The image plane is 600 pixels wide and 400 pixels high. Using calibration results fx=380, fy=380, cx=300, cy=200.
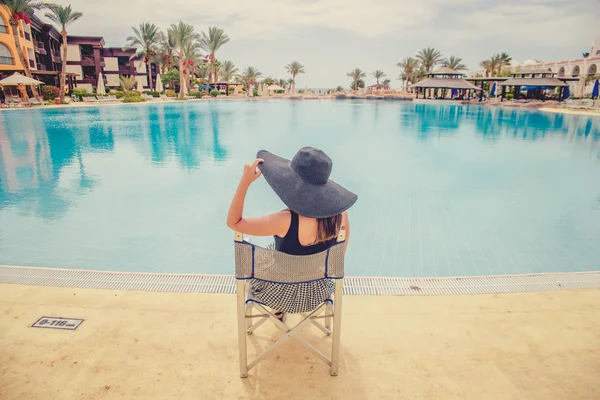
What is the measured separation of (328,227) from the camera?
1.92m

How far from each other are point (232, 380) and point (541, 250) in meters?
4.97

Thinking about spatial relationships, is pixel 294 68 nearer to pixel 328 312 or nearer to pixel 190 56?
pixel 190 56

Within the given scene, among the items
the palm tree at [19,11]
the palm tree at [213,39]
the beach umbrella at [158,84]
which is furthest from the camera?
the palm tree at [213,39]

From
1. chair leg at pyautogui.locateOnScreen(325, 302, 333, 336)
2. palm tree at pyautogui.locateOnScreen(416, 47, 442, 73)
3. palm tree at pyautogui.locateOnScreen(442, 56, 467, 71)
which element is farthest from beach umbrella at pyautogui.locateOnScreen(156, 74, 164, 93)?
chair leg at pyautogui.locateOnScreen(325, 302, 333, 336)

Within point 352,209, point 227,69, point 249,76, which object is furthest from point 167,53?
point 352,209

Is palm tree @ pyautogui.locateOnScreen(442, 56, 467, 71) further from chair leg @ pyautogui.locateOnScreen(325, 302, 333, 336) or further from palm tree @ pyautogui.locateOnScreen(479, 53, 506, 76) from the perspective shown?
chair leg @ pyautogui.locateOnScreen(325, 302, 333, 336)

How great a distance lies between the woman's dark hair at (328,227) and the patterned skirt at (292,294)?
24 cm

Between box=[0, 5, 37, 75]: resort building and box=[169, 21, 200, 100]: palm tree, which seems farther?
box=[169, 21, 200, 100]: palm tree

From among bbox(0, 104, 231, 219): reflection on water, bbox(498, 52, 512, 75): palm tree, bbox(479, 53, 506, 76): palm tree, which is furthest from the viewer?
bbox(479, 53, 506, 76): palm tree

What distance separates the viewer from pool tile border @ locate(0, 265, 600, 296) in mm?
3041

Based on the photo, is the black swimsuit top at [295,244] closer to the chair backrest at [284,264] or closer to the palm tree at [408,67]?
the chair backrest at [284,264]

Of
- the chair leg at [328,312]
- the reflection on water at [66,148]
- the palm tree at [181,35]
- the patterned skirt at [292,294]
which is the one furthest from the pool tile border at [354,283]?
the palm tree at [181,35]

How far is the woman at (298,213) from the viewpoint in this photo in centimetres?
182

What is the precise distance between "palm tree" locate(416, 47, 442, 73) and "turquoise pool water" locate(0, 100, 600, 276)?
50.0 meters
